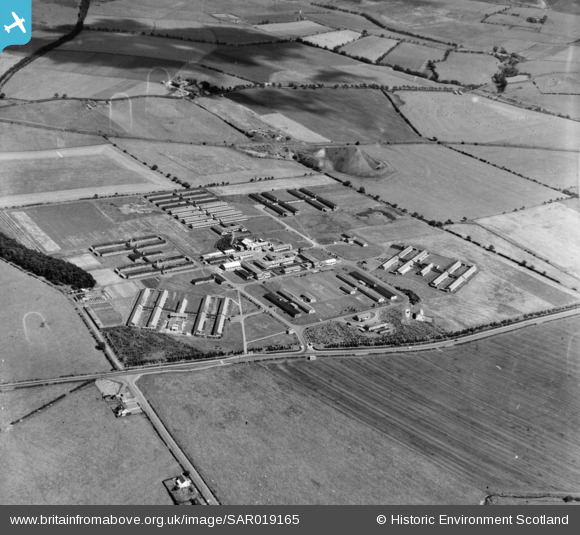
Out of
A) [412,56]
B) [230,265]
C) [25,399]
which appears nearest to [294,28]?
[412,56]

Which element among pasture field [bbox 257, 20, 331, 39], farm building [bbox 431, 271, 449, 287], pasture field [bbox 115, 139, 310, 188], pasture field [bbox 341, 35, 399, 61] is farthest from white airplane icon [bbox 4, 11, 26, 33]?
pasture field [bbox 257, 20, 331, 39]

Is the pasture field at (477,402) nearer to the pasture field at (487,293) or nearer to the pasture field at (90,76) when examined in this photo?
the pasture field at (487,293)

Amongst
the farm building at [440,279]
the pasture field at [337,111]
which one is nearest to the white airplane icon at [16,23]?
the farm building at [440,279]

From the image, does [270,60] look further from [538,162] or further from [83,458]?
[83,458]

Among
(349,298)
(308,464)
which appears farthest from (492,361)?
(308,464)

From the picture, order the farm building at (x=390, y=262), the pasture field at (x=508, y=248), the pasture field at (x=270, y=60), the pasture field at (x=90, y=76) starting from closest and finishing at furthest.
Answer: the farm building at (x=390, y=262)
the pasture field at (x=508, y=248)
the pasture field at (x=90, y=76)
the pasture field at (x=270, y=60)

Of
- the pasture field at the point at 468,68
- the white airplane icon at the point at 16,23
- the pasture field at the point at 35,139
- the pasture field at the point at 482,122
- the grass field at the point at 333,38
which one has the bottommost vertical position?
the pasture field at the point at 35,139

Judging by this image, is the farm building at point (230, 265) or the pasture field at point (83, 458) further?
the farm building at point (230, 265)
